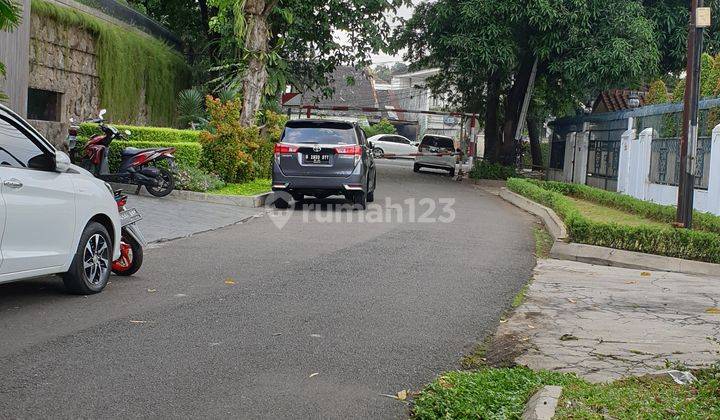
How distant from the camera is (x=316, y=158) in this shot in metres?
17.7

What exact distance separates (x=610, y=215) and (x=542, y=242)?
5174mm

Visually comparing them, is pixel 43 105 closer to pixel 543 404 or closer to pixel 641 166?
pixel 641 166

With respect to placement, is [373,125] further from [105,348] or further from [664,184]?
[105,348]

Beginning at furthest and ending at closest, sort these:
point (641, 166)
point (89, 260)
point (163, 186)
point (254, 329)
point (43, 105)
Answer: point (641, 166) < point (43, 105) < point (163, 186) < point (89, 260) < point (254, 329)

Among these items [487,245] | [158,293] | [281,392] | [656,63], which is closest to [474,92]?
[656,63]

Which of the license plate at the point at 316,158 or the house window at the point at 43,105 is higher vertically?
the house window at the point at 43,105

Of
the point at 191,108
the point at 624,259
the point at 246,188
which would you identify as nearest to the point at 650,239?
the point at 624,259

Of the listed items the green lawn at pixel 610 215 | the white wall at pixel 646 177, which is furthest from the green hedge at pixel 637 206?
the white wall at pixel 646 177

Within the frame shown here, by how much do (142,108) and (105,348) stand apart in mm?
19505

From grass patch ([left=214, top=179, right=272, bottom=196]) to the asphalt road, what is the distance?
19.5ft

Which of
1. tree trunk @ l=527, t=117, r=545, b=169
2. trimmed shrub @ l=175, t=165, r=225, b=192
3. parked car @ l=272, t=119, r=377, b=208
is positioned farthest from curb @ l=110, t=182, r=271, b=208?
tree trunk @ l=527, t=117, r=545, b=169

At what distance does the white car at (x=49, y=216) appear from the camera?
289 inches

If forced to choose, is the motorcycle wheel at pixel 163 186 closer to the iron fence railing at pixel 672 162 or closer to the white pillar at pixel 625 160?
the iron fence railing at pixel 672 162

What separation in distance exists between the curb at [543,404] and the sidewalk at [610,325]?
37.7 inches
